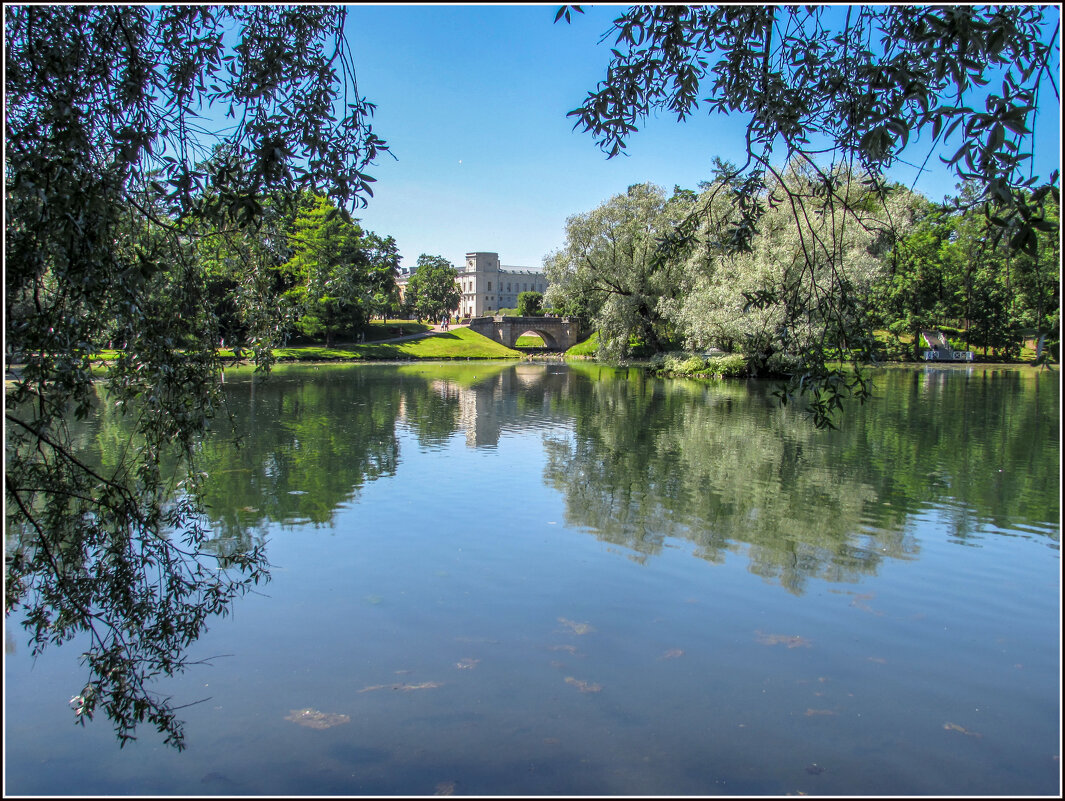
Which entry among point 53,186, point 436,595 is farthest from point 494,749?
point 53,186

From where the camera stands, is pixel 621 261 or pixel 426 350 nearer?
pixel 621 261

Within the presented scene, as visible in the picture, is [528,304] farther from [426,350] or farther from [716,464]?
[716,464]

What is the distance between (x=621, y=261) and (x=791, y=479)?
2847 centimetres

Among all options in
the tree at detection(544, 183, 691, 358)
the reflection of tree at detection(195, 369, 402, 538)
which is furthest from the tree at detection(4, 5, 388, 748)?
the tree at detection(544, 183, 691, 358)

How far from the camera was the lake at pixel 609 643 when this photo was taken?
4.71 m

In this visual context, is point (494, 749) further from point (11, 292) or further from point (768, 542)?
point (768, 542)

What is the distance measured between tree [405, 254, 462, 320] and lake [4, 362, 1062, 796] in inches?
3411

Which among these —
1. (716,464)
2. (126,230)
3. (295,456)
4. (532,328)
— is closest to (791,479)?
(716,464)

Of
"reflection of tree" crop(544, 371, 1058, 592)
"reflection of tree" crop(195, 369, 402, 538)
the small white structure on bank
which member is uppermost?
the small white structure on bank

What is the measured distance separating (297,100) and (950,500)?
1077 centimetres

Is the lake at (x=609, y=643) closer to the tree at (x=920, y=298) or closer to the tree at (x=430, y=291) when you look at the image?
the tree at (x=920, y=298)

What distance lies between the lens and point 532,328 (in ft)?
257

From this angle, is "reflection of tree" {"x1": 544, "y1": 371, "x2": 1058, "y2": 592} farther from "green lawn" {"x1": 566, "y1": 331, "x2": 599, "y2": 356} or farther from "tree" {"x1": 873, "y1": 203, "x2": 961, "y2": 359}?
"green lawn" {"x1": 566, "y1": 331, "x2": 599, "y2": 356}

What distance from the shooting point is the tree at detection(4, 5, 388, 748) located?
154 inches
